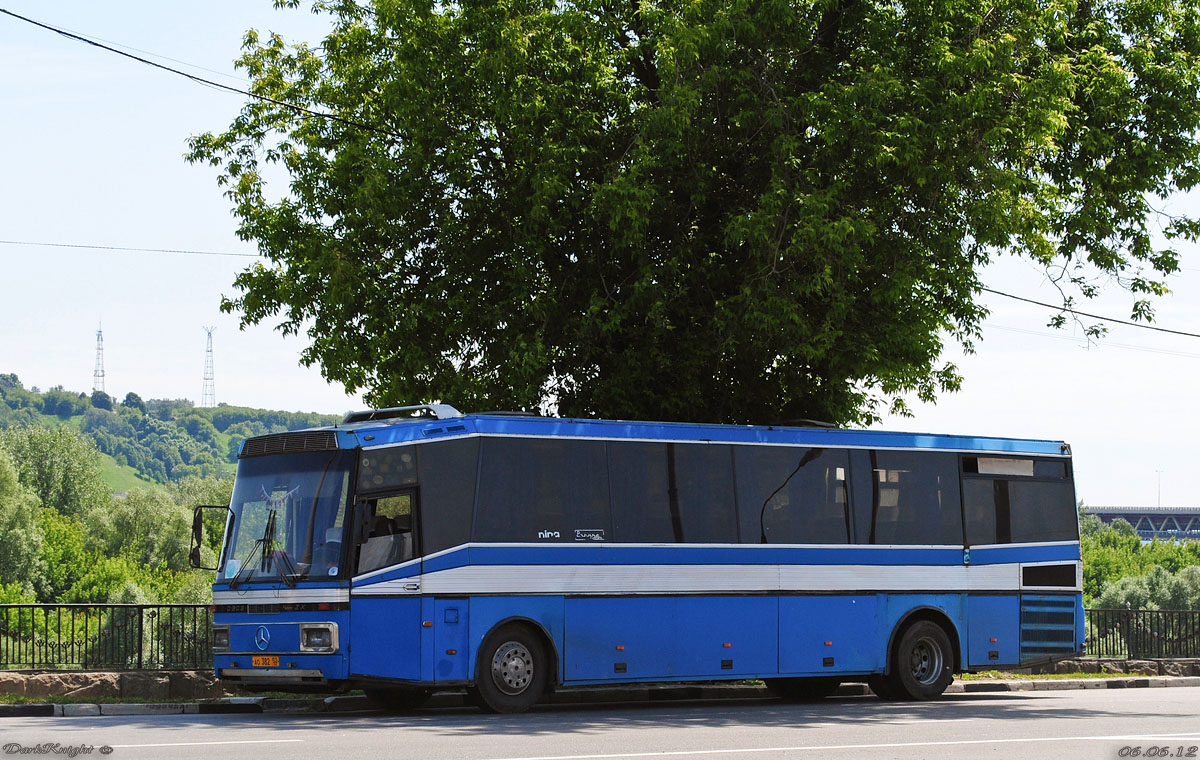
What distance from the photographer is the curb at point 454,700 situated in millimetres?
16656

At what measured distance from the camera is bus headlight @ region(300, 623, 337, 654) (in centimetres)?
1507

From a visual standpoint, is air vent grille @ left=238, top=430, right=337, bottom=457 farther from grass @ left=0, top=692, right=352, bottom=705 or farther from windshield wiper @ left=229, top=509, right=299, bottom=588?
grass @ left=0, top=692, right=352, bottom=705

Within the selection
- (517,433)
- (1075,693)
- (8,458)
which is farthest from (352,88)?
(8,458)

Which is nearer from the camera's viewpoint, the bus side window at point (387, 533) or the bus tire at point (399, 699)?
the bus side window at point (387, 533)

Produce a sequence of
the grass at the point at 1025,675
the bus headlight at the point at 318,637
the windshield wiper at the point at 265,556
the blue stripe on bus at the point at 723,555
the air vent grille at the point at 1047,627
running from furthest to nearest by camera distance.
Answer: the grass at the point at 1025,675 → the air vent grille at the point at 1047,627 → the windshield wiper at the point at 265,556 → the blue stripe on bus at the point at 723,555 → the bus headlight at the point at 318,637

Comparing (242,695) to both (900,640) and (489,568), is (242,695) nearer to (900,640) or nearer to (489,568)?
(489,568)

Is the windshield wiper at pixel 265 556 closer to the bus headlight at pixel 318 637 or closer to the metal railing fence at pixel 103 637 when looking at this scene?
the bus headlight at pixel 318 637

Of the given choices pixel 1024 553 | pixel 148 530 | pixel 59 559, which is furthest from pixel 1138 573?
pixel 1024 553

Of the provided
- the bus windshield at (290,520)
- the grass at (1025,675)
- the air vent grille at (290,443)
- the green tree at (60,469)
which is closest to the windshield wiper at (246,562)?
the bus windshield at (290,520)

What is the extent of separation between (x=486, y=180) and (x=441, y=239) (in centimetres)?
107

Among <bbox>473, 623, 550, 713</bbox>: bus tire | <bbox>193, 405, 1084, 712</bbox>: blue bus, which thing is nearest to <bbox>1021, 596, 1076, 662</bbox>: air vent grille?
<bbox>193, 405, 1084, 712</bbox>: blue bus

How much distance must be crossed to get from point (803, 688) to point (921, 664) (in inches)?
63.1

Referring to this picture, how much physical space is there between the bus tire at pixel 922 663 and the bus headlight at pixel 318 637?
7532 mm
